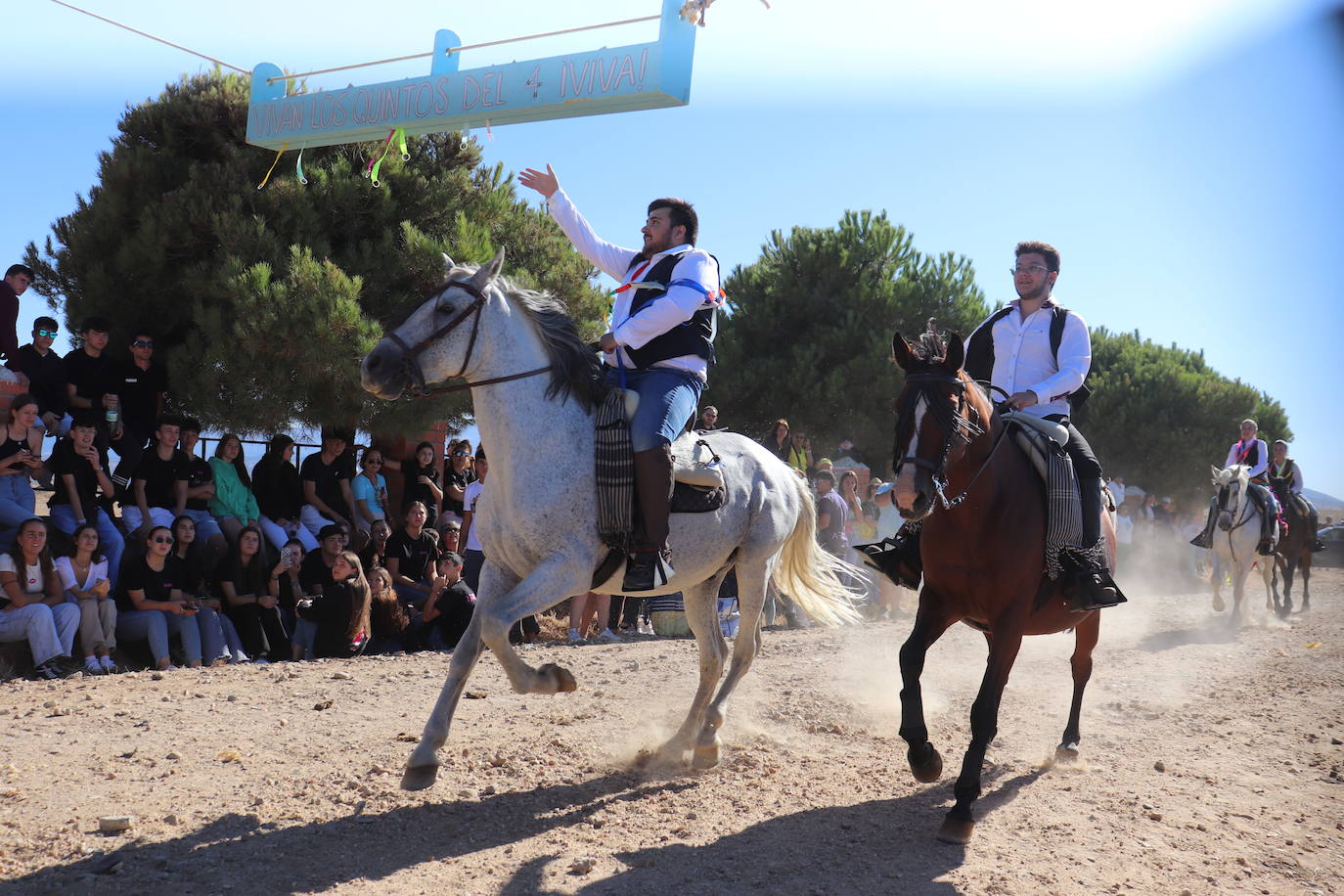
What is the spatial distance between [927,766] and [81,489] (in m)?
7.58

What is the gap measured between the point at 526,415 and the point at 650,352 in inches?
39.1

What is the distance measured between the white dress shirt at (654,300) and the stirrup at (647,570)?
3.51ft

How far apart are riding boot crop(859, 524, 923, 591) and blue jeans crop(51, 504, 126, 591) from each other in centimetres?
635

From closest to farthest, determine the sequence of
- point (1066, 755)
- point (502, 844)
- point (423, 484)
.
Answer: point (502, 844) < point (1066, 755) < point (423, 484)

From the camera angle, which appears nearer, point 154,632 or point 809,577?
point 809,577

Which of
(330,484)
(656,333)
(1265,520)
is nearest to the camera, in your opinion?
(656,333)

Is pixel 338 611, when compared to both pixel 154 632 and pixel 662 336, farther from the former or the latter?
pixel 662 336

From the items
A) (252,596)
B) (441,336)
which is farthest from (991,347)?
(252,596)

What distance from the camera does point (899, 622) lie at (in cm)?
1346

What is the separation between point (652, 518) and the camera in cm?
528

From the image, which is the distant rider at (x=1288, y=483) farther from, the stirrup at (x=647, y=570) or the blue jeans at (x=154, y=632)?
the blue jeans at (x=154, y=632)

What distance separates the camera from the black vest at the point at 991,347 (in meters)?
6.09

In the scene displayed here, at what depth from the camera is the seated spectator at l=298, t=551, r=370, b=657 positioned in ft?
31.1

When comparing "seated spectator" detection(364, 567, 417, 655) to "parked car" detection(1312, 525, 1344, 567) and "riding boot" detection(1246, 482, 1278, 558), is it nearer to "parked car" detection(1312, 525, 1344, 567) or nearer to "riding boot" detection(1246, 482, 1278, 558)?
"riding boot" detection(1246, 482, 1278, 558)
